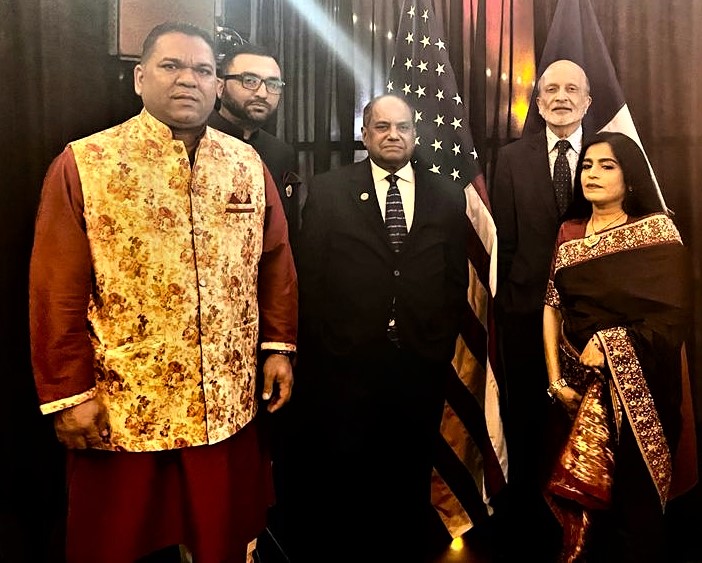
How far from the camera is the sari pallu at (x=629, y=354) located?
199 cm

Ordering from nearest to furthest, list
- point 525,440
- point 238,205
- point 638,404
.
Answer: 1. point 238,205
2. point 638,404
3. point 525,440

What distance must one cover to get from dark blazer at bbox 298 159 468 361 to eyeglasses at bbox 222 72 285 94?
0.30m

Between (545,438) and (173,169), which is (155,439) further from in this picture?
(545,438)

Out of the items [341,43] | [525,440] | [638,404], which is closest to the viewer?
[638,404]

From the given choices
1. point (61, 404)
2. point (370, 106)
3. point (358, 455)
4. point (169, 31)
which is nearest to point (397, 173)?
point (370, 106)

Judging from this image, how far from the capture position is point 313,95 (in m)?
2.17

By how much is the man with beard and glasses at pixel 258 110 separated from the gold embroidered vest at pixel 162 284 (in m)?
0.20

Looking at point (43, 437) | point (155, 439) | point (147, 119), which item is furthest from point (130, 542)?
point (147, 119)

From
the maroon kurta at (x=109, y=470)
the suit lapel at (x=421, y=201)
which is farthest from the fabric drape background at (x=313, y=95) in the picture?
the maroon kurta at (x=109, y=470)

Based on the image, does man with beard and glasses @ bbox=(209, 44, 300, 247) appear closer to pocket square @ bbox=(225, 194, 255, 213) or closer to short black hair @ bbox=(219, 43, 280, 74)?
short black hair @ bbox=(219, 43, 280, 74)

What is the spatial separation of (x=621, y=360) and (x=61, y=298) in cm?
155

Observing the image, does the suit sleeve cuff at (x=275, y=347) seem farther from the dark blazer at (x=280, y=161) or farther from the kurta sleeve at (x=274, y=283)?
the dark blazer at (x=280, y=161)

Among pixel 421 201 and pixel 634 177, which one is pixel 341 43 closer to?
pixel 421 201

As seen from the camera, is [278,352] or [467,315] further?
[467,315]
